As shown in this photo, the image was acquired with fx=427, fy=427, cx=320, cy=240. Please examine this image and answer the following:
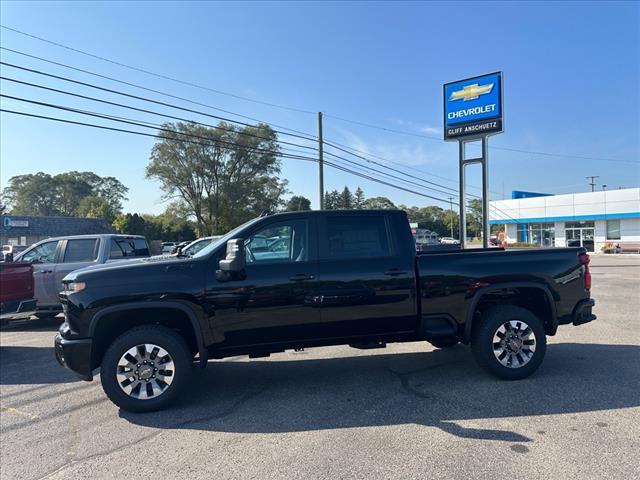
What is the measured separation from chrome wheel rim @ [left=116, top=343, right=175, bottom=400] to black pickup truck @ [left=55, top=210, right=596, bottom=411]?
0.01 meters

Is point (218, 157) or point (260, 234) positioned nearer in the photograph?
point (260, 234)

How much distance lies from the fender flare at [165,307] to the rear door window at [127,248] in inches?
217

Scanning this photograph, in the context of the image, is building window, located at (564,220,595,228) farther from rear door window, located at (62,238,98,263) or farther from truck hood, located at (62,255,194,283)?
truck hood, located at (62,255,194,283)

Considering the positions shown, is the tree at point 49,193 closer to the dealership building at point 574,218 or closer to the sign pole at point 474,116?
the dealership building at point 574,218

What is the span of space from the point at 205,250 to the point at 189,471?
7.44 ft

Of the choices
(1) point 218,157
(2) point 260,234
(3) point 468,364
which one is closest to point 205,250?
(2) point 260,234

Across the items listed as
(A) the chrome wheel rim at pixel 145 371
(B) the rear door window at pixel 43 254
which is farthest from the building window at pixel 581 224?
(A) the chrome wheel rim at pixel 145 371

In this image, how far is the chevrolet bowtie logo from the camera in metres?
17.0

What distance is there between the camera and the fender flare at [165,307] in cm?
430

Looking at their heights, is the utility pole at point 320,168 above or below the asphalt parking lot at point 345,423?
above

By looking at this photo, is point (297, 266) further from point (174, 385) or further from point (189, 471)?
point (189, 471)

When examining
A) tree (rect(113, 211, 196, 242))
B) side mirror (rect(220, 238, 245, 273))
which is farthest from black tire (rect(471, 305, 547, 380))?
tree (rect(113, 211, 196, 242))

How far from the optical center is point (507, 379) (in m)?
4.93

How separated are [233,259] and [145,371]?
1501 millimetres
